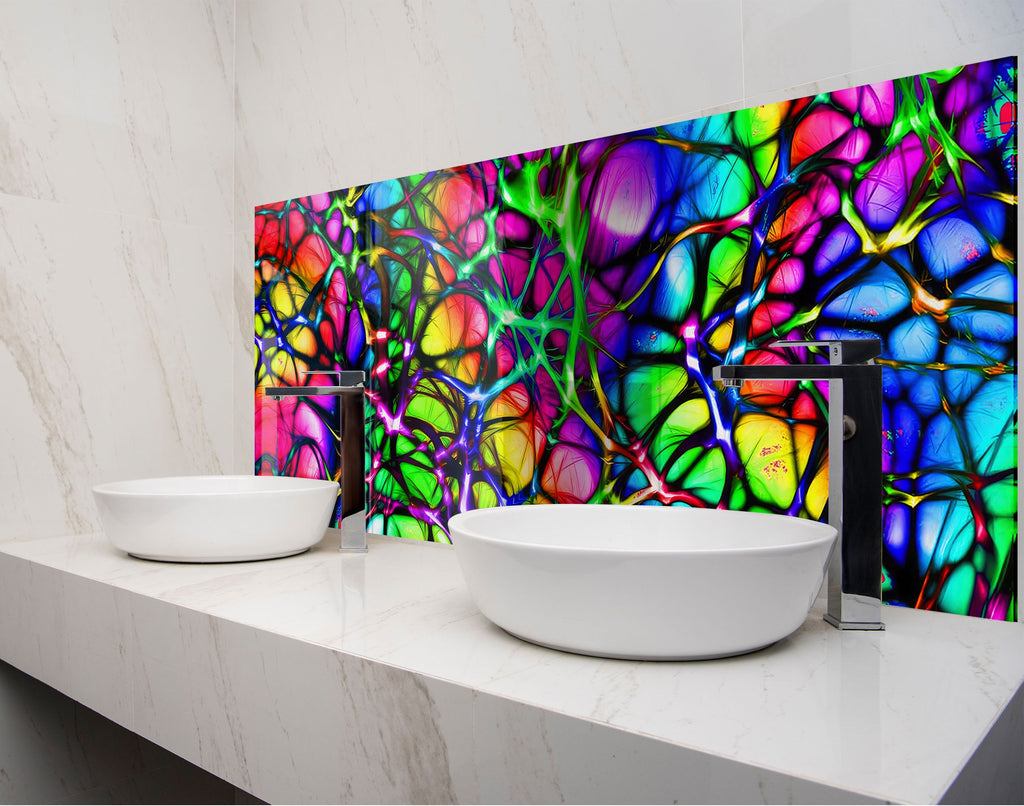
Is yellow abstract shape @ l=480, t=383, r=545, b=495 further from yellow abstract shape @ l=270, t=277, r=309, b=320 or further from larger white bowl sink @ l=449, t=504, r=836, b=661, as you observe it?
yellow abstract shape @ l=270, t=277, r=309, b=320

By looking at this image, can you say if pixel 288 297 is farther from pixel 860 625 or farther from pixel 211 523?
pixel 860 625

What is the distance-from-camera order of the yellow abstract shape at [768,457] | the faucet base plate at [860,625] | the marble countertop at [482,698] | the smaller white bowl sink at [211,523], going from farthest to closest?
the smaller white bowl sink at [211,523] → the yellow abstract shape at [768,457] → the faucet base plate at [860,625] → the marble countertop at [482,698]

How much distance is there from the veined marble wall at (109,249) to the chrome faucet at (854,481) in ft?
4.64

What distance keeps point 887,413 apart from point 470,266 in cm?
81

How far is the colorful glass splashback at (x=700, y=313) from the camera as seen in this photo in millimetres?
1059

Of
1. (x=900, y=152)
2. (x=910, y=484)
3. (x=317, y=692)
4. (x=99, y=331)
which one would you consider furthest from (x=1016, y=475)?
(x=99, y=331)

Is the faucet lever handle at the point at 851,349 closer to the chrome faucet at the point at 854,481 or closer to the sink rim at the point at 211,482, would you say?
the chrome faucet at the point at 854,481

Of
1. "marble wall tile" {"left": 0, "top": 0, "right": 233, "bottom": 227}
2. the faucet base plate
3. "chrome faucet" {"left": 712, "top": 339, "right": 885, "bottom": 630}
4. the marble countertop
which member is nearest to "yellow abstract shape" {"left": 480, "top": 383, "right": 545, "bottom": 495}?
the marble countertop

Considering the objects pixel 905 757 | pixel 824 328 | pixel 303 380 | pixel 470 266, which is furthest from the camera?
pixel 303 380

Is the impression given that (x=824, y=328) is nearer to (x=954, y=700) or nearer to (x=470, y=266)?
(x=954, y=700)

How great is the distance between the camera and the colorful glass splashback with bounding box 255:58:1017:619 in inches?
41.7

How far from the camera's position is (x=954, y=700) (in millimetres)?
771

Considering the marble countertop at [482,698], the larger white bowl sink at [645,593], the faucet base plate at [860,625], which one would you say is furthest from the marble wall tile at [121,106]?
the faucet base plate at [860,625]

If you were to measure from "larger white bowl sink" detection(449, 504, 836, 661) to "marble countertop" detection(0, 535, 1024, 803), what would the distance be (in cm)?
2
